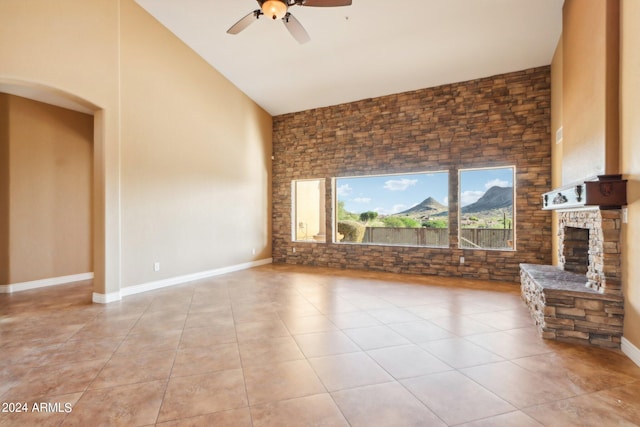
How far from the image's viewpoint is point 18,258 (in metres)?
5.16

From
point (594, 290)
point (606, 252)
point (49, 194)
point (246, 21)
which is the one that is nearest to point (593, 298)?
point (594, 290)

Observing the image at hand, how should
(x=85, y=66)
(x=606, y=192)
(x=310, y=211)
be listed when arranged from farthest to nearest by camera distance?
(x=310, y=211) < (x=85, y=66) < (x=606, y=192)

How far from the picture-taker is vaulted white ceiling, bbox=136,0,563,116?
4316 millimetres

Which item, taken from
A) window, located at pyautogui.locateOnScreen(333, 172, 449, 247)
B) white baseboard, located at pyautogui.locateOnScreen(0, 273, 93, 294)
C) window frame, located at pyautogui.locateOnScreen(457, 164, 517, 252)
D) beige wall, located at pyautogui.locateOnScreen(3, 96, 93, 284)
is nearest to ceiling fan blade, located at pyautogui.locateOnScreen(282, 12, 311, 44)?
window, located at pyautogui.locateOnScreen(333, 172, 449, 247)

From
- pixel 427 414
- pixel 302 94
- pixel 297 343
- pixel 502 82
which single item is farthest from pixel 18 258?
pixel 502 82

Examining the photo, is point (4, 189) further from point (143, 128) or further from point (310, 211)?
point (310, 211)

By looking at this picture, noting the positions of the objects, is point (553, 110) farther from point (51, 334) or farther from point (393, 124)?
point (51, 334)

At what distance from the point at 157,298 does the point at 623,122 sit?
579cm

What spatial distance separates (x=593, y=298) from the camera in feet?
9.32

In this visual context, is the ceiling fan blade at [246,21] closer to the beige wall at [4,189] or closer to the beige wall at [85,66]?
the beige wall at [85,66]

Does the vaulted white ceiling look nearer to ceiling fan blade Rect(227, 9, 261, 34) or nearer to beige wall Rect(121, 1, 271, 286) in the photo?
beige wall Rect(121, 1, 271, 286)

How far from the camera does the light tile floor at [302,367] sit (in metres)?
1.89

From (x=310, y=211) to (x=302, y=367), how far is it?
6849 mm

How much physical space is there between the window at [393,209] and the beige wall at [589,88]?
8.04ft
